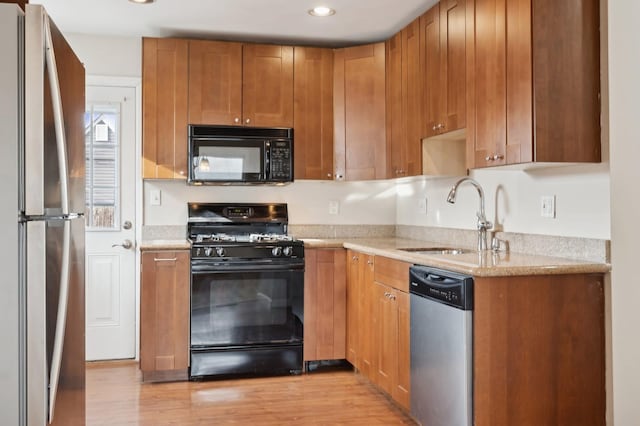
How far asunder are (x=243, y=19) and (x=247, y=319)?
1.97 meters

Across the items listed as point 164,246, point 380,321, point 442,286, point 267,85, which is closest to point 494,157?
point 442,286

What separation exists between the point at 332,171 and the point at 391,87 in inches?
28.9

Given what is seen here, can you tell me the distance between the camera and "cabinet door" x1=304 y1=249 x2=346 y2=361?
153 inches

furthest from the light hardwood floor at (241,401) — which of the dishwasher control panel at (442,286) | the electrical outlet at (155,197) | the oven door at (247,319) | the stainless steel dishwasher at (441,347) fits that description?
the electrical outlet at (155,197)

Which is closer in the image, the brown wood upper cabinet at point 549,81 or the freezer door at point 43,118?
the freezer door at point 43,118

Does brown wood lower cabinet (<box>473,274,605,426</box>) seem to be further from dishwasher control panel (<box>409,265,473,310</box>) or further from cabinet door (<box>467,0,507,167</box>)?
cabinet door (<box>467,0,507,167</box>)

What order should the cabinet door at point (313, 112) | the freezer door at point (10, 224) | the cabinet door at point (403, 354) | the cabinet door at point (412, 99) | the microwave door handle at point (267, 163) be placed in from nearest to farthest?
the freezer door at point (10, 224) < the cabinet door at point (403, 354) < the cabinet door at point (412, 99) < the microwave door handle at point (267, 163) < the cabinet door at point (313, 112)

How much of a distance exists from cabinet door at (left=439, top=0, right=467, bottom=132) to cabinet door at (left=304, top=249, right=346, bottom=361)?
4.12 feet

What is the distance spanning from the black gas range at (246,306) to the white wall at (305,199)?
456 millimetres

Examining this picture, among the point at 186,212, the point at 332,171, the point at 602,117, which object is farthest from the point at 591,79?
the point at 186,212

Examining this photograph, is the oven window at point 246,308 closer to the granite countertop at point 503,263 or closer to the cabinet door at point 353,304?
the cabinet door at point 353,304

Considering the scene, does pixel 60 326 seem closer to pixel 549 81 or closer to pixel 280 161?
pixel 549 81

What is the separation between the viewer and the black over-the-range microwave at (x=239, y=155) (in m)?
3.96

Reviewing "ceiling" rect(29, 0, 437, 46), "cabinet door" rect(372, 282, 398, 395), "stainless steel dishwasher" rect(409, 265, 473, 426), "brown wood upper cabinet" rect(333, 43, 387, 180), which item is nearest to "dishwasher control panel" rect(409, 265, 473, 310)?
"stainless steel dishwasher" rect(409, 265, 473, 426)
